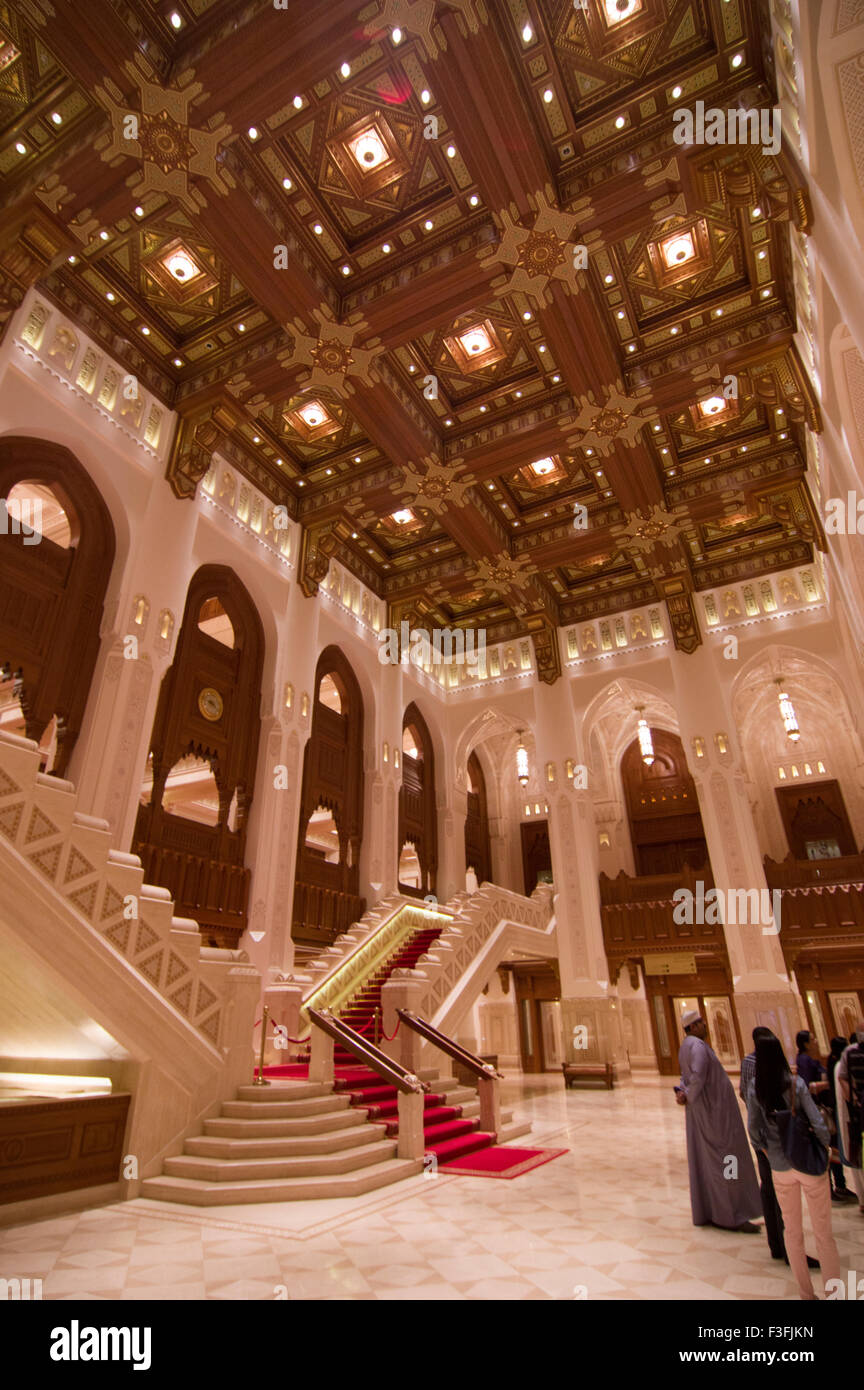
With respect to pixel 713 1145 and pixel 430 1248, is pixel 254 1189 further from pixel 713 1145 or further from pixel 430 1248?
pixel 713 1145

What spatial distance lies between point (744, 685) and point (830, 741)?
3371 millimetres

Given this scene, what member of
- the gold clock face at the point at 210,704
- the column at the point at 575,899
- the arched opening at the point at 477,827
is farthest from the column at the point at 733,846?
the gold clock face at the point at 210,704

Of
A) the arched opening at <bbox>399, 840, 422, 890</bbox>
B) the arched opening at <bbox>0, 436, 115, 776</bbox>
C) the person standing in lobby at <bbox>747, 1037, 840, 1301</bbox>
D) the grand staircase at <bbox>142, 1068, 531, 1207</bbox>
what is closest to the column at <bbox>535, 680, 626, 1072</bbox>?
the arched opening at <bbox>399, 840, 422, 890</bbox>

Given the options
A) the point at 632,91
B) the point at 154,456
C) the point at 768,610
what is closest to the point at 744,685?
the point at 768,610

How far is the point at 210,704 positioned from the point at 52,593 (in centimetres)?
313

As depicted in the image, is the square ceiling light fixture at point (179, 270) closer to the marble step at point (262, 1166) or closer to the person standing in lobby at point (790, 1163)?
the marble step at point (262, 1166)

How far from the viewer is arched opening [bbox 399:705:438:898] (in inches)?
673

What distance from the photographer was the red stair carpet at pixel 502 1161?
6434 millimetres

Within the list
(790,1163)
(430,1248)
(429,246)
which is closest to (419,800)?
(429,246)

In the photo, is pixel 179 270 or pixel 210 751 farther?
pixel 210 751

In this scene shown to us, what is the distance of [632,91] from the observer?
27.3ft

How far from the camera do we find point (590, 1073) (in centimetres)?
1365

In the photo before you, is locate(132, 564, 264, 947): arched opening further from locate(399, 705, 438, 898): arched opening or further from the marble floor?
the marble floor
